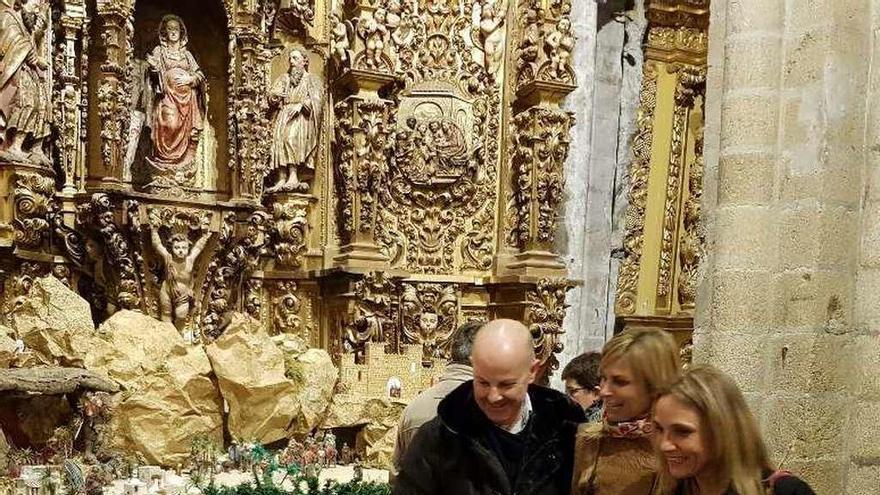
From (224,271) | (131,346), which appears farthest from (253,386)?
(224,271)

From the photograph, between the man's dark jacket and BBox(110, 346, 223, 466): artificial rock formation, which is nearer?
the man's dark jacket

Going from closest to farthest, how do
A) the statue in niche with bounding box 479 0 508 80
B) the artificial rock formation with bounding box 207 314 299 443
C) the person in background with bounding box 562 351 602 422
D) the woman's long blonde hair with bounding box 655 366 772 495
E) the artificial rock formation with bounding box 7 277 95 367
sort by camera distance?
1. the woman's long blonde hair with bounding box 655 366 772 495
2. the person in background with bounding box 562 351 602 422
3. the artificial rock formation with bounding box 7 277 95 367
4. the artificial rock formation with bounding box 207 314 299 443
5. the statue in niche with bounding box 479 0 508 80

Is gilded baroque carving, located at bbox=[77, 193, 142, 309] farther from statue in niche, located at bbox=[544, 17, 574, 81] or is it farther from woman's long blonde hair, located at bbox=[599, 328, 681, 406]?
woman's long blonde hair, located at bbox=[599, 328, 681, 406]

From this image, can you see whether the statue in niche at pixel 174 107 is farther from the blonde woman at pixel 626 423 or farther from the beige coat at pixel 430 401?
the blonde woman at pixel 626 423

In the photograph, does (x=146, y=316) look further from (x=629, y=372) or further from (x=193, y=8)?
(x=629, y=372)

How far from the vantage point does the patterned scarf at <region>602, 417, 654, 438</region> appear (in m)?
3.05

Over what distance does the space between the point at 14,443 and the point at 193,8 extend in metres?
4.55

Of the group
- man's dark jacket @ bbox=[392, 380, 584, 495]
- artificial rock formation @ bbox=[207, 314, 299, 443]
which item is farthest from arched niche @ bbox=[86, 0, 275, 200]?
man's dark jacket @ bbox=[392, 380, 584, 495]

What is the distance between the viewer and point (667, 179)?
485 inches

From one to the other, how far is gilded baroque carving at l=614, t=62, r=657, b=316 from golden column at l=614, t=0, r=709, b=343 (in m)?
0.01

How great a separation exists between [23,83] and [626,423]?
288 inches

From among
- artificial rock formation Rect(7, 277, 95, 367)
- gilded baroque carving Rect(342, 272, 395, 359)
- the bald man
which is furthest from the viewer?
gilded baroque carving Rect(342, 272, 395, 359)

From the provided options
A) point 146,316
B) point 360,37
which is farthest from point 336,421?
point 360,37

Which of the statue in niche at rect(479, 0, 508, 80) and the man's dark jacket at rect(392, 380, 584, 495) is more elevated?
the statue in niche at rect(479, 0, 508, 80)
